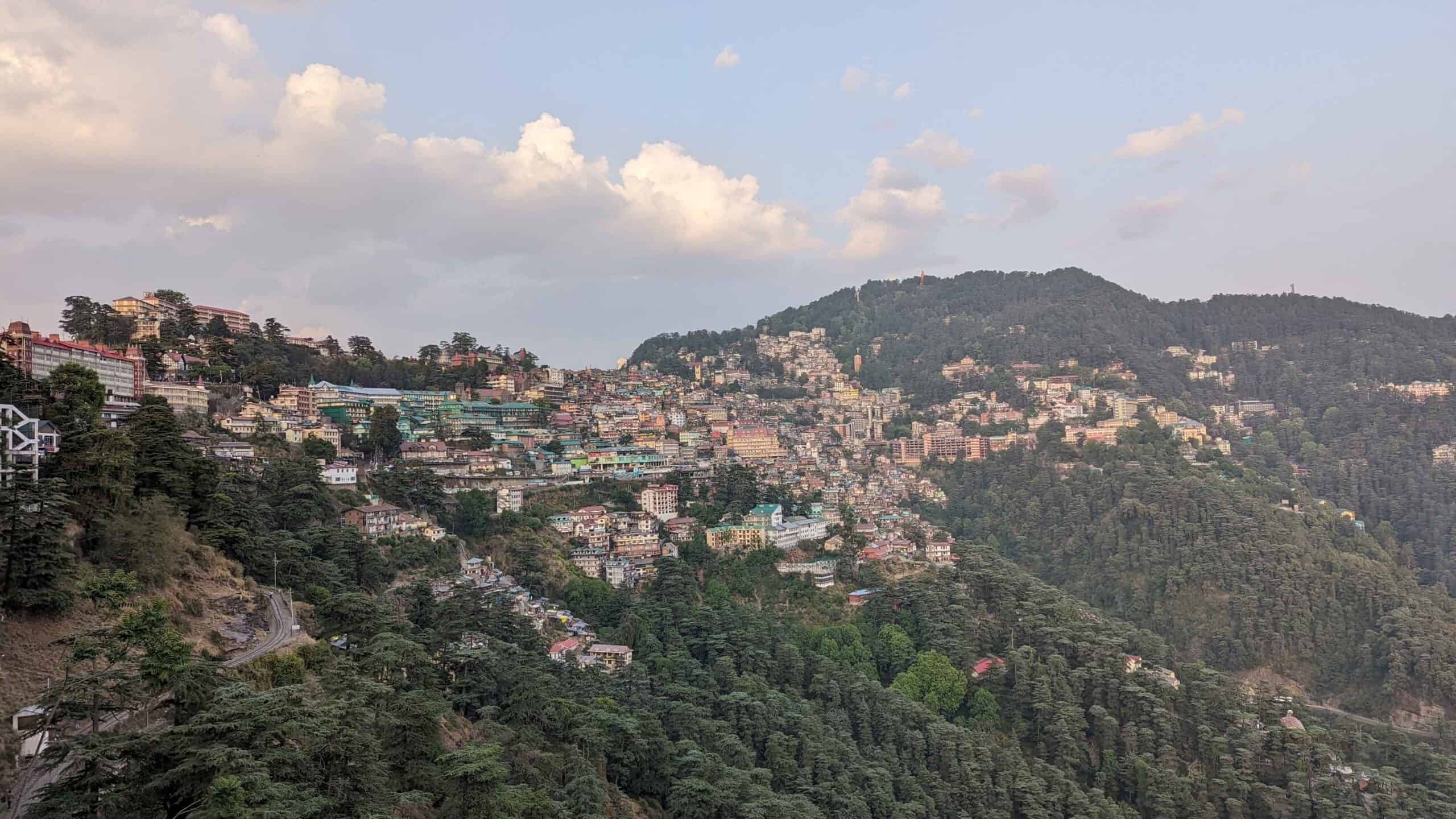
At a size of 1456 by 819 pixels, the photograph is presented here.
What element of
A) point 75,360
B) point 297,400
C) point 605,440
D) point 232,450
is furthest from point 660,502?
point 75,360

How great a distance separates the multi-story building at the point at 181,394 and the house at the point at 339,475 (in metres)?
6.05

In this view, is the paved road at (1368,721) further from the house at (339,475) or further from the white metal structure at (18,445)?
the white metal structure at (18,445)

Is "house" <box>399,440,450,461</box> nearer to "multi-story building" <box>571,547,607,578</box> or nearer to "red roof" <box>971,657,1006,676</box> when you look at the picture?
"multi-story building" <box>571,547,607,578</box>

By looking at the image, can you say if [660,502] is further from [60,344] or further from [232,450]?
[60,344]

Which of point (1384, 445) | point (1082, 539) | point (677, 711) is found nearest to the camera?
point (677, 711)

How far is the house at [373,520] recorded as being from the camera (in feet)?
107

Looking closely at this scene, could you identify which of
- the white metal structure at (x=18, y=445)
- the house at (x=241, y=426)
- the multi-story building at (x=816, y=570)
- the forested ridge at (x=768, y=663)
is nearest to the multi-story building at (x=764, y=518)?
the forested ridge at (x=768, y=663)

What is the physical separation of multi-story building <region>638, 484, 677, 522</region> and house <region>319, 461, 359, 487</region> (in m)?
14.2

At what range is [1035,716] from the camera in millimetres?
32812

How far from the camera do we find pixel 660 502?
45.9m

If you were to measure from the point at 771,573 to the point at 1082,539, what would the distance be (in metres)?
23.7

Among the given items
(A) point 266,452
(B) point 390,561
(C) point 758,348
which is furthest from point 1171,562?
(C) point 758,348

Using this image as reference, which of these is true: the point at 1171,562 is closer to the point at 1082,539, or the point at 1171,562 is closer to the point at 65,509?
the point at 1082,539

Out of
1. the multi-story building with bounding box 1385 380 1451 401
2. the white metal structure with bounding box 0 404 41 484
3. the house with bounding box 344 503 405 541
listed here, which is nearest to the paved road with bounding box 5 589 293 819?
the white metal structure with bounding box 0 404 41 484
